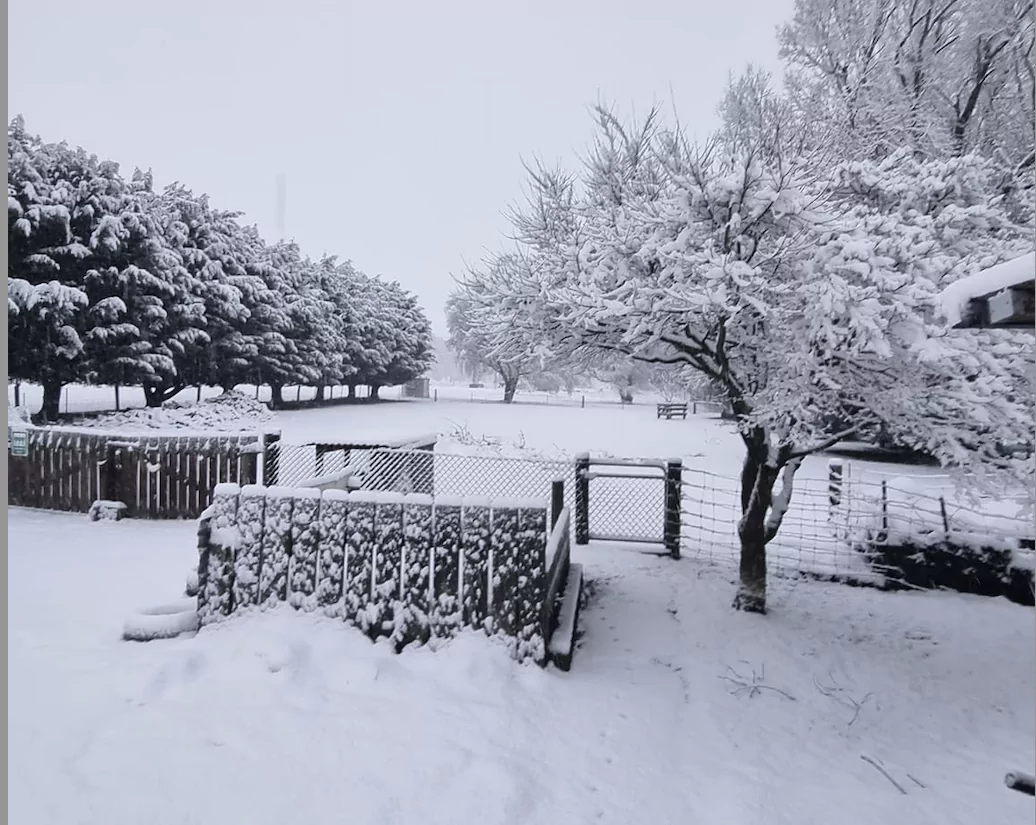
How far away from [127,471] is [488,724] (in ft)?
18.5

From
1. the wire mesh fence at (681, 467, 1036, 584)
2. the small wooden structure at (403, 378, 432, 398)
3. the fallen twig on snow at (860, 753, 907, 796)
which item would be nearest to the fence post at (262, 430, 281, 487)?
the wire mesh fence at (681, 467, 1036, 584)

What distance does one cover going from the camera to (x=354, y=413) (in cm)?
2089

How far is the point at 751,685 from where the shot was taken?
3.62 metres

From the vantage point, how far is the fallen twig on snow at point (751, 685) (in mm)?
3539

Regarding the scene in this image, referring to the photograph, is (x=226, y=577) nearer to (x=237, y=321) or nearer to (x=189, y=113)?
(x=189, y=113)

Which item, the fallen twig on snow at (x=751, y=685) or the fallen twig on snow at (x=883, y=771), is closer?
the fallen twig on snow at (x=883, y=771)

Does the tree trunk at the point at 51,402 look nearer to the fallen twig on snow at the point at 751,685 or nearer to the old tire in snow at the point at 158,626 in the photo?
the old tire in snow at the point at 158,626

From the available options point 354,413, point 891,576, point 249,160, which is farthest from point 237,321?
point 891,576

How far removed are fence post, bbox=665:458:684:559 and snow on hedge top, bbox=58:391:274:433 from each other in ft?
33.6

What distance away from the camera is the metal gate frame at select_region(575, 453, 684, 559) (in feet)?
19.6

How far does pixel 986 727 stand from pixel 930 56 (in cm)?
813

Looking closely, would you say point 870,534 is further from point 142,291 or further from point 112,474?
point 142,291

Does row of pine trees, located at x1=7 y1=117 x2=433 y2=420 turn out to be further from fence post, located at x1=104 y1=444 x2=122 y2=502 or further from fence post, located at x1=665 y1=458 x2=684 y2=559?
fence post, located at x1=665 y1=458 x2=684 y2=559

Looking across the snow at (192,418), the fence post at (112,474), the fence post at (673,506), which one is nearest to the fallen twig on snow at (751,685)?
the fence post at (673,506)
